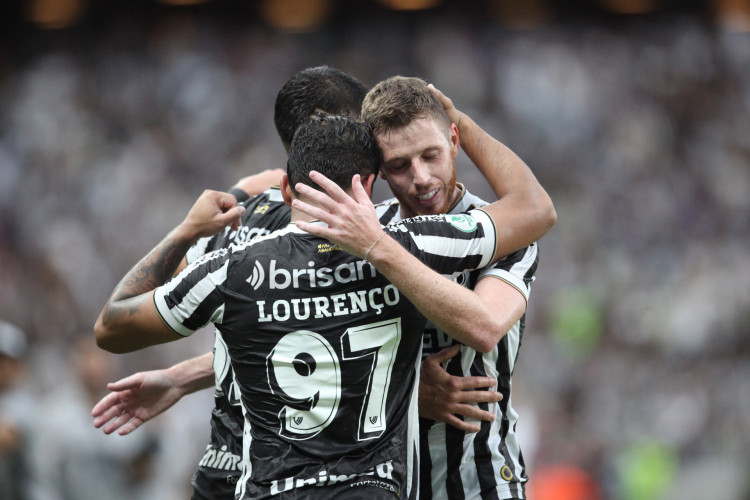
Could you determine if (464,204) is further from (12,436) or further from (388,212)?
(12,436)

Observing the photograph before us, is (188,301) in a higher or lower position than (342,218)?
lower

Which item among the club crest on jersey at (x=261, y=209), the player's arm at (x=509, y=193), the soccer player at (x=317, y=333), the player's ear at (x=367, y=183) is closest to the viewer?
the soccer player at (x=317, y=333)

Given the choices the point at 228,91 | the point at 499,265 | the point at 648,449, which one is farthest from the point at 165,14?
the point at 499,265

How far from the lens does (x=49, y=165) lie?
38.9ft

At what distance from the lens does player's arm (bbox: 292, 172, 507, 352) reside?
271cm

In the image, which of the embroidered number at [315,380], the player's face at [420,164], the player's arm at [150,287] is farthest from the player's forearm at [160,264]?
the player's face at [420,164]

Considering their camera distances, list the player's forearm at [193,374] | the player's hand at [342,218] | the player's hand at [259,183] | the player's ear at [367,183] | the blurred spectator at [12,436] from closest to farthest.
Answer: the player's hand at [342,218]
the player's ear at [367,183]
the player's forearm at [193,374]
the player's hand at [259,183]
the blurred spectator at [12,436]

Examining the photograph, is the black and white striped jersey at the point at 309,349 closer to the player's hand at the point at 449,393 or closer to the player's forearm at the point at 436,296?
the player's forearm at the point at 436,296

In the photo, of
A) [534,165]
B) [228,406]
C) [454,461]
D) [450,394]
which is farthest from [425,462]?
[534,165]

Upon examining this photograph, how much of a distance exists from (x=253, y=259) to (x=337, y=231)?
1.15ft

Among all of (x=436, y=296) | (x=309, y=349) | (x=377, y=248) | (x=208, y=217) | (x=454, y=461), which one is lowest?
(x=454, y=461)

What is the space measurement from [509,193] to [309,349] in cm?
100

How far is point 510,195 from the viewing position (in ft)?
11.0

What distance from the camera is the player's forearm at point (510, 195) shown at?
321cm
